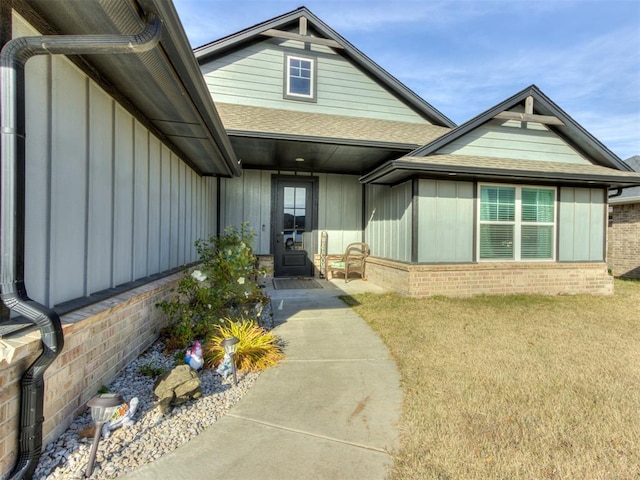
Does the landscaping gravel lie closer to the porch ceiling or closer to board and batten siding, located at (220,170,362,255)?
the porch ceiling

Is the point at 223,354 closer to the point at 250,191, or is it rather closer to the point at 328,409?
the point at 328,409

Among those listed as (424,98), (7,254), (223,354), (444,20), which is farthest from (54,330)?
(444,20)

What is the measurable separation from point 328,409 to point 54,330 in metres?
1.91

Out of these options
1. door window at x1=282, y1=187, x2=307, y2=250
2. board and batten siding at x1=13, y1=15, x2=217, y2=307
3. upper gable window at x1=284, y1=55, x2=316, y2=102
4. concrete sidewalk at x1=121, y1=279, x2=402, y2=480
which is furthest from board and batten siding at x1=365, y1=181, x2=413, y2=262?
board and batten siding at x1=13, y1=15, x2=217, y2=307

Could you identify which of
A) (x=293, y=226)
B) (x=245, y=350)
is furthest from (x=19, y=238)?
(x=293, y=226)

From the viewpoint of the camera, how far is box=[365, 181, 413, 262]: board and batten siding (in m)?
6.71

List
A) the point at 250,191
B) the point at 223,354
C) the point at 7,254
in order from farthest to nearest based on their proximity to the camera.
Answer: the point at 250,191
the point at 223,354
the point at 7,254

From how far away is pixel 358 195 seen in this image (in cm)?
913

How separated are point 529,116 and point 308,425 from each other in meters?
7.59

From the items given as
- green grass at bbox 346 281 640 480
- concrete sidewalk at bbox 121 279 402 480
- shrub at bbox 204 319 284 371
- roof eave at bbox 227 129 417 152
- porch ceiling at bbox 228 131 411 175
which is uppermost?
roof eave at bbox 227 129 417 152

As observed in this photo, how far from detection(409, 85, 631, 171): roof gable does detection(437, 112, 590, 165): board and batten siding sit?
0.02 meters

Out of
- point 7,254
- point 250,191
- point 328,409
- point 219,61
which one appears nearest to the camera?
point 7,254

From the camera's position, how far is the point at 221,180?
8.27 meters

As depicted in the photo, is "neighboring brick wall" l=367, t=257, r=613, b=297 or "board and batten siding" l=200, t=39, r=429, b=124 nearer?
"neighboring brick wall" l=367, t=257, r=613, b=297
